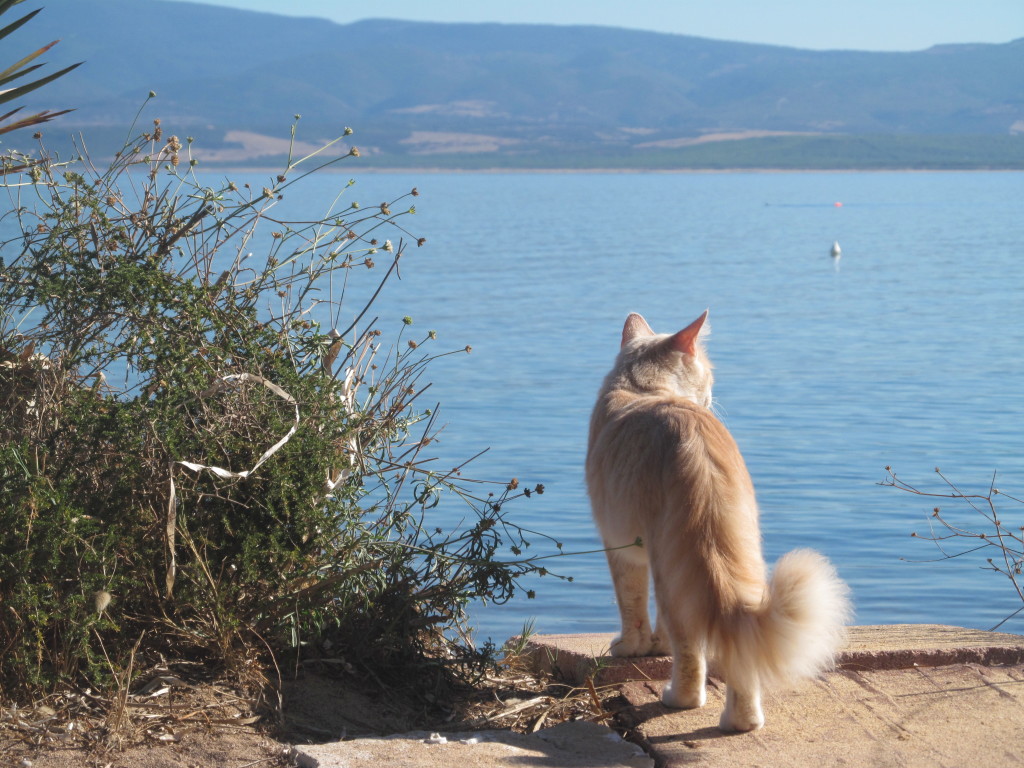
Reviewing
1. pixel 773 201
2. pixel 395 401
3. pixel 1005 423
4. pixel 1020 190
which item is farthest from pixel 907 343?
pixel 1020 190

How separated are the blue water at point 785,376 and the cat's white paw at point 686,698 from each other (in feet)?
11.0

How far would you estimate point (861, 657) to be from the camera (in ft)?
15.3

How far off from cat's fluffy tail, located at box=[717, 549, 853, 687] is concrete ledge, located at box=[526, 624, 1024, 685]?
2.62 ft

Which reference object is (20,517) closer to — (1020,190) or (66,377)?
(66,377)

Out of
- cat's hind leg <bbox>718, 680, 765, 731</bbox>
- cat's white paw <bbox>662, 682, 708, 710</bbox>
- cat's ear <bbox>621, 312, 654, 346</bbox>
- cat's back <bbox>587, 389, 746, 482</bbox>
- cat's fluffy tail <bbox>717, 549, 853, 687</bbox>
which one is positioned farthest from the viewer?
cat's ear <bbox>621, 312, 654, 346</bbox>

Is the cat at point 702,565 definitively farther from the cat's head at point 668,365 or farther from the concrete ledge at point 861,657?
the cat's head at point 668,365

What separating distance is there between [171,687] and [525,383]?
12.8 metres

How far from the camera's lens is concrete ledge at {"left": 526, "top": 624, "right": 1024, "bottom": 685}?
4.61m

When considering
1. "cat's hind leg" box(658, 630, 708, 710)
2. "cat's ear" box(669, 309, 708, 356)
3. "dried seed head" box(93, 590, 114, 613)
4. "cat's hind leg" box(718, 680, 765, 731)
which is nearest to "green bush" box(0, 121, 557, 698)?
"dried seed head" box(93, 590, 114, 613)

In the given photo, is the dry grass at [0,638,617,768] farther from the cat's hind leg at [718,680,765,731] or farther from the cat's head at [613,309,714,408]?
the cat's head at [613,309,714,408]

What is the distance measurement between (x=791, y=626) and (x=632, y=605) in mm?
1081

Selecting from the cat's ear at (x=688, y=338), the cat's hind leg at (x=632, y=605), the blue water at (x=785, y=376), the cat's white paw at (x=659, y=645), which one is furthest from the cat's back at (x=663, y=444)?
the blue water at (x=785, y=376)

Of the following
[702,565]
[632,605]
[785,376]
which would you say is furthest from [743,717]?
[785,376]

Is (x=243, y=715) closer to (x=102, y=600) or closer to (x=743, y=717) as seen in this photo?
(x=102, y=600)
